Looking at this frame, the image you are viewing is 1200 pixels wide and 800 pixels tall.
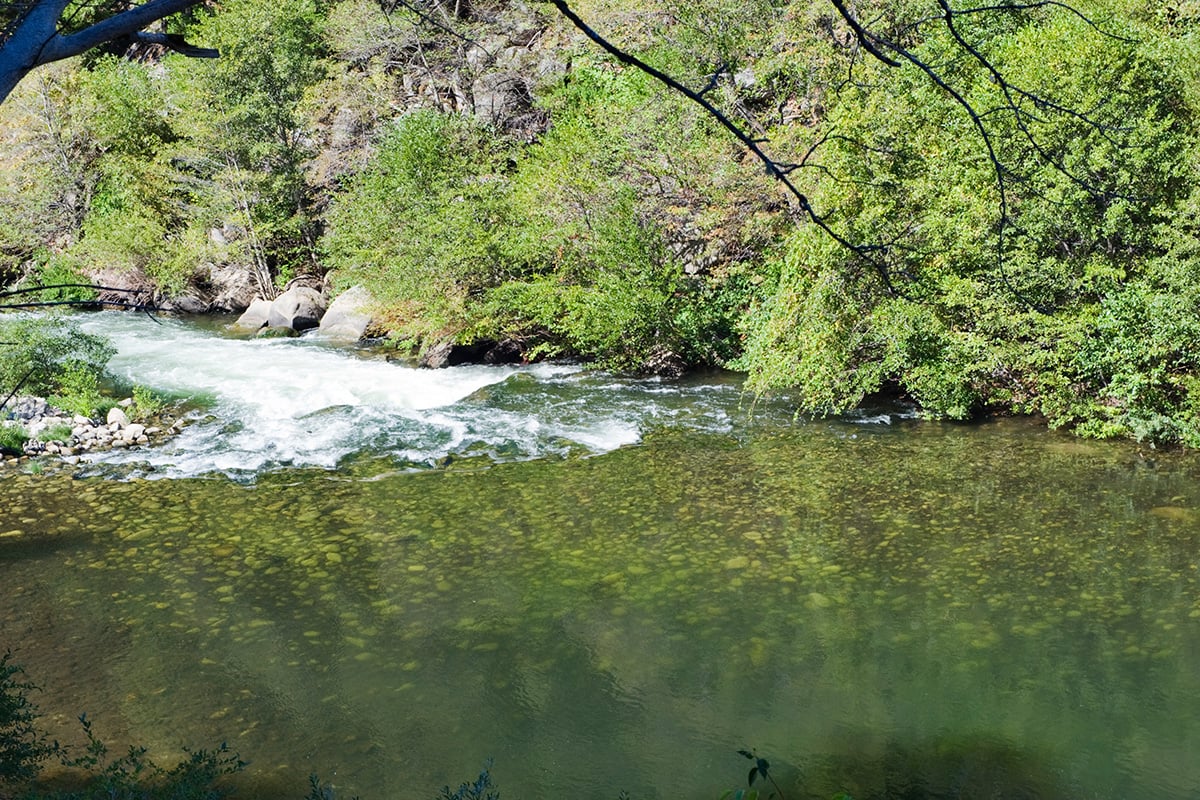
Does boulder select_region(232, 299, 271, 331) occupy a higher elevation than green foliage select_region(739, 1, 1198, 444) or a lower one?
lower

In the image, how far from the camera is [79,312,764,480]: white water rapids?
12.7m

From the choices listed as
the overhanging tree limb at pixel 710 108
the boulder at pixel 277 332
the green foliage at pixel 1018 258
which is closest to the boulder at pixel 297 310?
the boulder at pixel 277 332

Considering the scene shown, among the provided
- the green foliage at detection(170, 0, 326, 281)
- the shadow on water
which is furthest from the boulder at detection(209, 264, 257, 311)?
the shadow on water

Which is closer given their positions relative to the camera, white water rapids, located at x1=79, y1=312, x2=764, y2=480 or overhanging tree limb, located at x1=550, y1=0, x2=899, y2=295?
overhanging tree limb, located at x1=550, y1=0, x2=899, y2=295

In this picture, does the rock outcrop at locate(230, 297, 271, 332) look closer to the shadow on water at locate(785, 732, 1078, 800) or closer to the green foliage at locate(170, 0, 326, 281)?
the green foliage at locate(170, 0, 326, 281)

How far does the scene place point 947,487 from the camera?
35.6 ft

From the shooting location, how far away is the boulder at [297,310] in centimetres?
2236

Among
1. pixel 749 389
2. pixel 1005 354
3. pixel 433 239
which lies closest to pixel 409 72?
pixel 433 239

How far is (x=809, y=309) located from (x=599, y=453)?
3.51 meters

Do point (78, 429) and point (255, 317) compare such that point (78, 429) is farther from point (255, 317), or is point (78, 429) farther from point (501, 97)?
point (501, 97)

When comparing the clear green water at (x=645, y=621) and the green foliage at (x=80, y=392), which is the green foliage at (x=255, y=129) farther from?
the clear green water at (x=645, y=621)

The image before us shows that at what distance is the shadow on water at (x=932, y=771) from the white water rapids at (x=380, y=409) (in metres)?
7.10

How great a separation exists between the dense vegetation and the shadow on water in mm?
3025

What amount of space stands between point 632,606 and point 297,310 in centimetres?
1678
